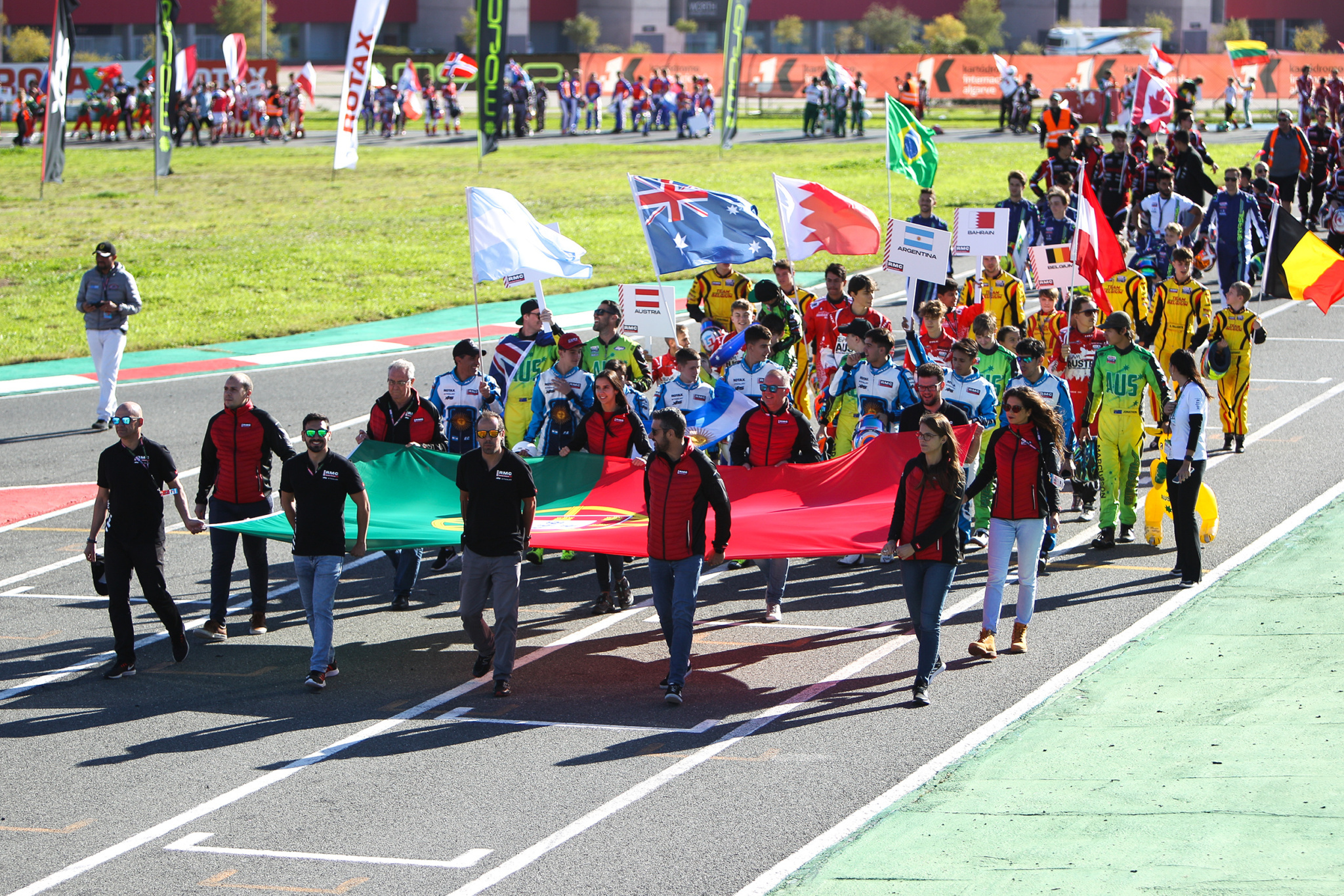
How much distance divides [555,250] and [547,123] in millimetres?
51604

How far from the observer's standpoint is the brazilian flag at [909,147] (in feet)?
69.1

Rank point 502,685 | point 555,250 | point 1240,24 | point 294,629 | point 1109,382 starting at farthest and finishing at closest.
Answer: point 1240,24 < point 555,250 < point 1109,382 < point 294,629 < point 502,685

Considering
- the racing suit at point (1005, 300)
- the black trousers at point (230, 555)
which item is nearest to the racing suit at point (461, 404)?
the black trousers at point (230, 555)

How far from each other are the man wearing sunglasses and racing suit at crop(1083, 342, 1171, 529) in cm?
399

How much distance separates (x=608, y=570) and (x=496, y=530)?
2318 mm

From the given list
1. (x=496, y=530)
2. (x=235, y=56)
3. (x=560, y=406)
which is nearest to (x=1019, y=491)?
(x=496, y=530)

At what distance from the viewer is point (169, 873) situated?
26.7 feet

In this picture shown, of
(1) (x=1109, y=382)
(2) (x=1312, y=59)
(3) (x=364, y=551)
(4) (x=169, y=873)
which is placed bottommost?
(4) (x=169, y=873)

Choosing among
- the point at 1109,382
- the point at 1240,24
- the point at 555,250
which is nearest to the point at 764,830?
the point at 1109,382

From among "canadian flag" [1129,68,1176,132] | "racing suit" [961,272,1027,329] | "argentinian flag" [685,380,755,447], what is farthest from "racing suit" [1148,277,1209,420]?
"canadian flag" [1129,68,1176,132]

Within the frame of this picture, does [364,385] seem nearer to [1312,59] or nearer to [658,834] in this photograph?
[658,834]

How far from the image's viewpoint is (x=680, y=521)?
10.5m

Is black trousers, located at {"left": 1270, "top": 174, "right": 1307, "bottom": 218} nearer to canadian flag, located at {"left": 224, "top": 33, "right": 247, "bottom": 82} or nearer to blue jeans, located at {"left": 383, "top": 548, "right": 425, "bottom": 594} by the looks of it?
blue jeans, located at {"left": 383, "top": 548, "right": 425, "bottom": 594}

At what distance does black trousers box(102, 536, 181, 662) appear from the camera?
11.2 m
